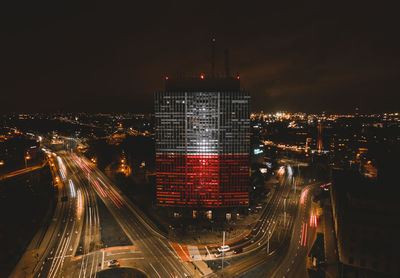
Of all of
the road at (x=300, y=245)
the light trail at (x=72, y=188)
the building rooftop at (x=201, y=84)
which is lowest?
the road at (x=300, y=245)

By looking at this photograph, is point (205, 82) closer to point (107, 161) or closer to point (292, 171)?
point (292, 171)

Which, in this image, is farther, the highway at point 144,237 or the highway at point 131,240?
the highway at point 131,240

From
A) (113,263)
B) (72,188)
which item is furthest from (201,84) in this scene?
(72,188)

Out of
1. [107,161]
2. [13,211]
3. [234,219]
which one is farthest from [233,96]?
[107,161]

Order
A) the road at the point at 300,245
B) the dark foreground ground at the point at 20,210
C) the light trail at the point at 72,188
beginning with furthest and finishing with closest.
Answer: the light trail at the point at 72,188 < the dark foreground ground at the point at 20,210 < the road at the point at 300,245

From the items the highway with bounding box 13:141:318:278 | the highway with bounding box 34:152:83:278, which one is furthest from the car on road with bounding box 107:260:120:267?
the highway with bounding box 34:152:83:278

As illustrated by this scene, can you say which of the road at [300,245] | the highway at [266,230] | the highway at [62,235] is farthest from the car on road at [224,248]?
the highway at [62,235]

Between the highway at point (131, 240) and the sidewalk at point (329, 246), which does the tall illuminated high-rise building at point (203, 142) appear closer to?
the highway at point (131, 240)

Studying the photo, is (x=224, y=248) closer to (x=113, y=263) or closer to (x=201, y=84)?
(x=113, y=263)
